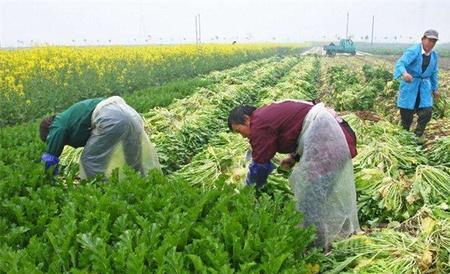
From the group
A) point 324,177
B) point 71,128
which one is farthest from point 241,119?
point 71,128

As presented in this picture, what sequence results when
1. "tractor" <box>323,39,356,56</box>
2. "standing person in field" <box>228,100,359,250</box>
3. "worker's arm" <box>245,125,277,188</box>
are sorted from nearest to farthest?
"worker's arm" <box>245,125,277,188</box> → "standing person in field" <box>228,100,359,250</box> → "tractor" <box>323,39,356,56</box>

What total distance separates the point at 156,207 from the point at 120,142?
1.56 m

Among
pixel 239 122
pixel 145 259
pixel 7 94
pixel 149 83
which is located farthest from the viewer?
Answer: pixel 149 83

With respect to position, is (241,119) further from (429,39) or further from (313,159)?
(429,39)

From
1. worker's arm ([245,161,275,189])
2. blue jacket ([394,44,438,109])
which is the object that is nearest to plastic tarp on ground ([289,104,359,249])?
worker's arm ([245,161,275,189])

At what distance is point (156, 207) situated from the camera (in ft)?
11.3

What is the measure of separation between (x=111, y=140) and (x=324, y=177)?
2.16m

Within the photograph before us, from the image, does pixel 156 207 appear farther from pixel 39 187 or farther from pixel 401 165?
pixel 401 165

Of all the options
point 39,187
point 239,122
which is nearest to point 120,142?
point 39,187

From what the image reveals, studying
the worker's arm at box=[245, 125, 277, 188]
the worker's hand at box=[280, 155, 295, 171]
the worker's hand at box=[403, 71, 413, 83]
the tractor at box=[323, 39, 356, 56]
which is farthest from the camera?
the tractor at box=[323, 39, 356, 56]

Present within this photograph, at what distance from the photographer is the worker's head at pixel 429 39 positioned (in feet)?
22.9

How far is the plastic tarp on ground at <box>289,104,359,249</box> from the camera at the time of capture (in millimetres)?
3982

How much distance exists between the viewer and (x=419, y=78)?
7578mm

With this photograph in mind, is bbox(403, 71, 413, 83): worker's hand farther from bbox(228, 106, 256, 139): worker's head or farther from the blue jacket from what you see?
bbox(228, 106, 256, 139): worker's head
